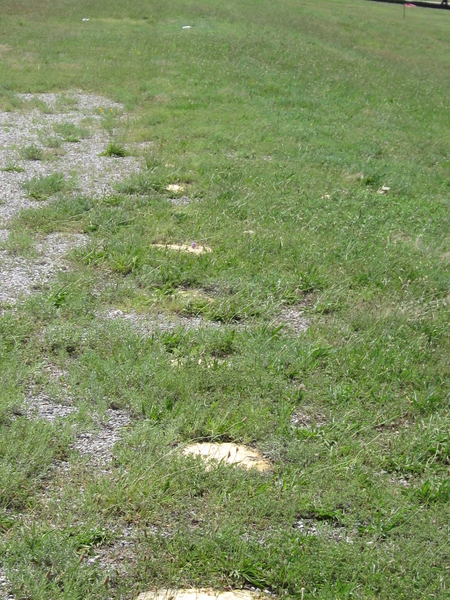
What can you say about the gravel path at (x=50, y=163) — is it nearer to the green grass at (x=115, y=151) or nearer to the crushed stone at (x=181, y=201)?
the green grass at (x=115, y=151)

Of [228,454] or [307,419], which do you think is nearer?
[228,454]

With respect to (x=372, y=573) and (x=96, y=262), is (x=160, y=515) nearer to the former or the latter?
(x=372, y=573)

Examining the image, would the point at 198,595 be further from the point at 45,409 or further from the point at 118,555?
the point at 45,409

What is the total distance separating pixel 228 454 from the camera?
14.0 ft

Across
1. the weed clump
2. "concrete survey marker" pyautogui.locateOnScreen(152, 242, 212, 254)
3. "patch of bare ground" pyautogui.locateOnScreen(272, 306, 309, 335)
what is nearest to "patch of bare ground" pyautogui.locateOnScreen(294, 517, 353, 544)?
"patch of bare ground" pyautogui.locateOnScreen(272, 306, 309, 335)

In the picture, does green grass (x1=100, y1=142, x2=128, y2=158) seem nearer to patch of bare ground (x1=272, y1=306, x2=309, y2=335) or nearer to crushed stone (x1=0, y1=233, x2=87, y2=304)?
crushed stone (x1=0, y1=233, x2=87, y2=304)

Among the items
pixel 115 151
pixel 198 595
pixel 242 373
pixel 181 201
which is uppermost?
pixel 115 151

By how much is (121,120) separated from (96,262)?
699 centimetres

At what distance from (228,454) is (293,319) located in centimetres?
215

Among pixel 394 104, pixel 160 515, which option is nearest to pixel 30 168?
pixel 160 515

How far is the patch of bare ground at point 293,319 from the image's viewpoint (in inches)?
235

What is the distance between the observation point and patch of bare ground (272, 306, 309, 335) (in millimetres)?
5980

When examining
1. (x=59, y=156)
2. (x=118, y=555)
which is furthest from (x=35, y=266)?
(x=59, y=156)

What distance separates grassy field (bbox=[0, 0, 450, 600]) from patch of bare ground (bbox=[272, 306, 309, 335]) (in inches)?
1.8
